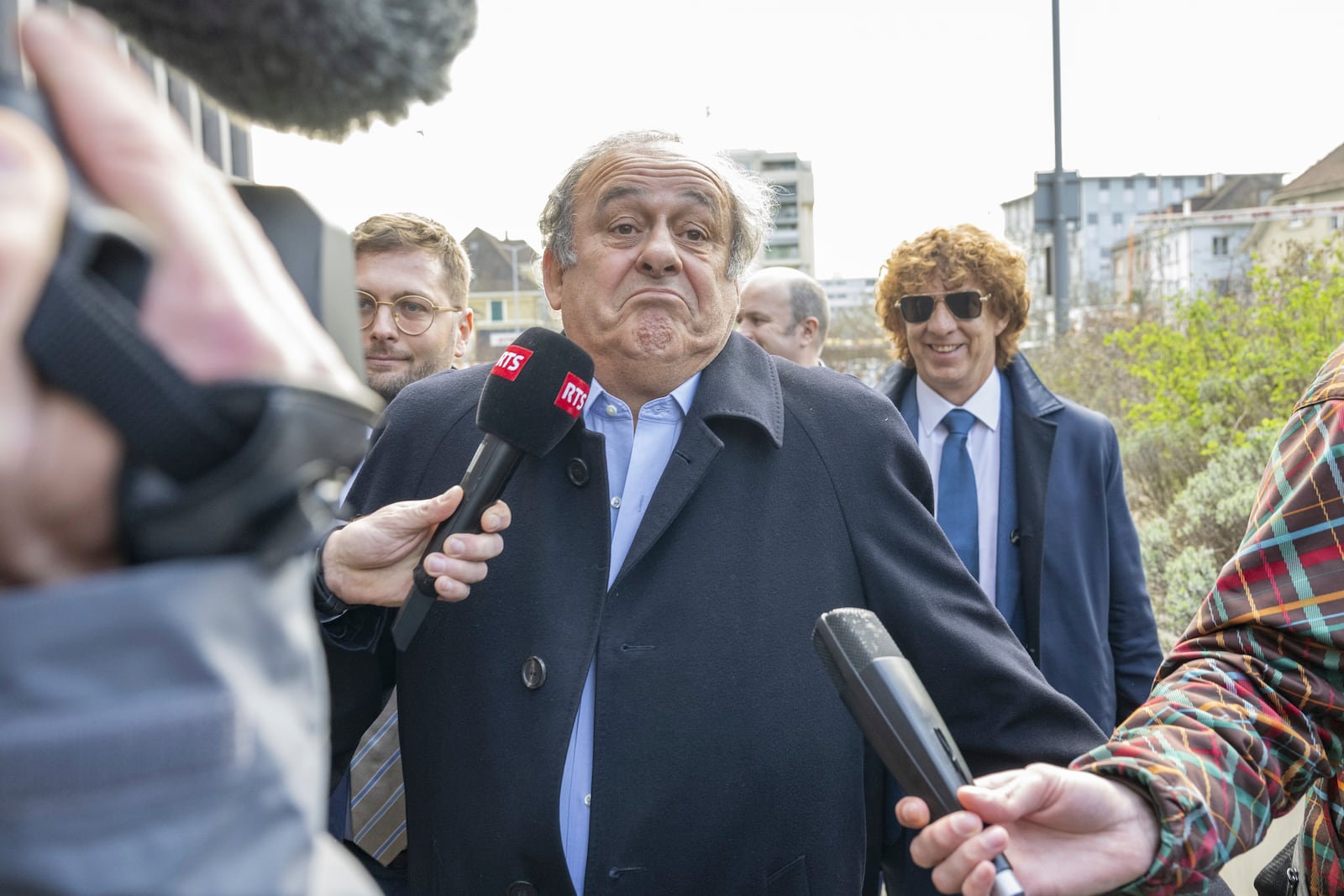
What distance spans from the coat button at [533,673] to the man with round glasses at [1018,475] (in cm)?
222

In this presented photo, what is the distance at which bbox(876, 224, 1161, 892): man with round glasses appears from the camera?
409 centimetres

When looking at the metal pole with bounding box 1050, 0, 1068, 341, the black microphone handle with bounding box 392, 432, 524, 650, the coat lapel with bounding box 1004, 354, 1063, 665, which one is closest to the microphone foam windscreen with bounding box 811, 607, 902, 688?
the black microphone handle with bounding box 392, 432, 524, 650

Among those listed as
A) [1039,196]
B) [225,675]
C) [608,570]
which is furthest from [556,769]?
[1039,196]

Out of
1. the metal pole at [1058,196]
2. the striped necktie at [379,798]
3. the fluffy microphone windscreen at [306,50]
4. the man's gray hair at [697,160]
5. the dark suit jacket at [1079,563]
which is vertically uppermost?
the metal pole at [1058,196]

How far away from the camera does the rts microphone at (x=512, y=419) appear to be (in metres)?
2.17

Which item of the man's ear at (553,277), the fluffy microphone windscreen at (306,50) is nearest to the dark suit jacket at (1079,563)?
the man's ear at (553,277)

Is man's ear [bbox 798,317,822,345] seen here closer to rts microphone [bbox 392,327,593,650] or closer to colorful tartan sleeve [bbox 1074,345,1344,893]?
rts microphone [bbox 392,327,593,650]

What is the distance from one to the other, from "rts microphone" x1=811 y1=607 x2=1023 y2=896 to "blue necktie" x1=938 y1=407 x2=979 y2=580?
2757 mm

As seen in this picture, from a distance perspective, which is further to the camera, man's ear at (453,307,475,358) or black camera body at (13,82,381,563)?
man's ear at (453,307,475,358)

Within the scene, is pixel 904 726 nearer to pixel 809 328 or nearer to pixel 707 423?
pixel 707 423

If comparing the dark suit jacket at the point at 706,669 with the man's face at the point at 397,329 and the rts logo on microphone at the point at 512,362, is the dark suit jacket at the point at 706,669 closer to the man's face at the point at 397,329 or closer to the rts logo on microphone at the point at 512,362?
the rts logo on microphone at the point at 512,362

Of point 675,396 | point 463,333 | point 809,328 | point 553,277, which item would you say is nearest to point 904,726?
point 675,396

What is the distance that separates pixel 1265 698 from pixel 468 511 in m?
1.39

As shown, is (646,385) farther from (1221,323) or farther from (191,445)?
(1221,323)
